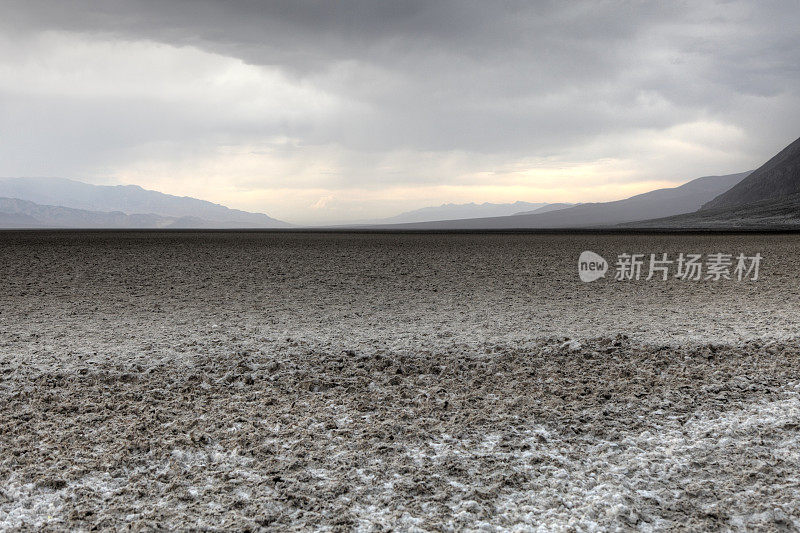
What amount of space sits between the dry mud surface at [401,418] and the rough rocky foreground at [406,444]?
17 mm

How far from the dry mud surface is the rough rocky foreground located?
0.06 feet

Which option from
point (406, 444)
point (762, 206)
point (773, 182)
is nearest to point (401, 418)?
point (406, 444)

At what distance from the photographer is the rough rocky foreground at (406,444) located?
123 inches

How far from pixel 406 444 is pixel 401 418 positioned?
508 millimetres

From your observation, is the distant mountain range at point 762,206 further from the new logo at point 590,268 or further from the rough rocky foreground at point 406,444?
the rough rocky foreground at point 406,444

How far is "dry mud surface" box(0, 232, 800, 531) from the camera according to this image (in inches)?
125

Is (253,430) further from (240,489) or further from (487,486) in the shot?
(487,486)

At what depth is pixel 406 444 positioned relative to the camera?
13.2ft

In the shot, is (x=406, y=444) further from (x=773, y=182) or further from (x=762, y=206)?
(x=773, y=182)

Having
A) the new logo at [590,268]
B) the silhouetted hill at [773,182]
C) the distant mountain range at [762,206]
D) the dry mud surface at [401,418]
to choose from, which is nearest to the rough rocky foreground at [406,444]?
the dry mud surface at [401,418]

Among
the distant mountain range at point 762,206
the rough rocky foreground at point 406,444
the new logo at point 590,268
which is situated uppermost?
the distant mountain range at point 762,206

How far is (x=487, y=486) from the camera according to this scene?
3412 millimetres

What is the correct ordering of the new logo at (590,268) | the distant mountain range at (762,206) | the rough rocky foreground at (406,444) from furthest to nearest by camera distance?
the distant mountain range at (762,206) < the new logo at (590,268) < the rough rocky foreground at (406,444)

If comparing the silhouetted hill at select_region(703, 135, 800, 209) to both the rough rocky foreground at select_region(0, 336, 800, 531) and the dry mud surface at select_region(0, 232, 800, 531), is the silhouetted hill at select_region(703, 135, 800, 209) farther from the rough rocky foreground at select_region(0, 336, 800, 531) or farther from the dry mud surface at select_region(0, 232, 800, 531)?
the rough rocky foreground at select_region(0, 336, 800, 531)
